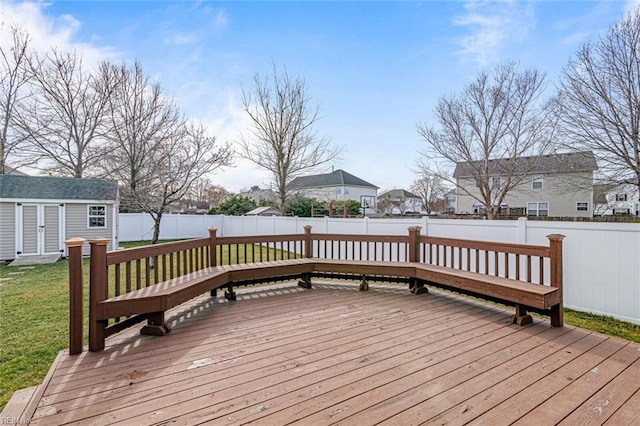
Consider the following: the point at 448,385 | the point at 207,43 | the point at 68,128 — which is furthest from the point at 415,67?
the point at 68,128

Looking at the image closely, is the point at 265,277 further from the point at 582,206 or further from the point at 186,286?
the point at 582,206

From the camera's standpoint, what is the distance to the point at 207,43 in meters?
7.02

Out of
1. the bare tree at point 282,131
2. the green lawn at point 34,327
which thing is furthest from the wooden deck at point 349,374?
the bare tree at point 282,131

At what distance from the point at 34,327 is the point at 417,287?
5002 millimetres

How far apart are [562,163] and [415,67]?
628cm

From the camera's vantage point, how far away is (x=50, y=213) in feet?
35.0

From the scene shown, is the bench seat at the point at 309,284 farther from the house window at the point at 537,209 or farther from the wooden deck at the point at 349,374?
the house window at the point at 537,209

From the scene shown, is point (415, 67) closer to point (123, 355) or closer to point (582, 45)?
point (582, 45)

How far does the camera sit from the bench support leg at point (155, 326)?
3201mm

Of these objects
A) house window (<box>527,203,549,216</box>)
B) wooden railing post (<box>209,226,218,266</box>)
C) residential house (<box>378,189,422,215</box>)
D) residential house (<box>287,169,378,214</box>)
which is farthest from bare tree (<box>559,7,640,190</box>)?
residential house (<box>287,169,378,214</box>)

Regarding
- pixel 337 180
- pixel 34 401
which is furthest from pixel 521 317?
pixel 337 180

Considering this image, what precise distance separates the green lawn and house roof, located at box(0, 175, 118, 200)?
5.28m

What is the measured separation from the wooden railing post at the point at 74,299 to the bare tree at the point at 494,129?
11338mm

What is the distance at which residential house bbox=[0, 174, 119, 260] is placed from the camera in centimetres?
1009
